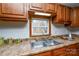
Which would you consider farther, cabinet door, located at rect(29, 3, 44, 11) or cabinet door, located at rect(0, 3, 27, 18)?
cabinet door, located at rect(29, 3, 44, 11)

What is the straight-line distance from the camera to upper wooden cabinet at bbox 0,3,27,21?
1354mm

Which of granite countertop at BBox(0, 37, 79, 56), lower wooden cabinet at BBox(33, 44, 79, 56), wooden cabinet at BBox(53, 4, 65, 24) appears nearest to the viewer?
granite countertop at BBox(0, 37, 79, 56)

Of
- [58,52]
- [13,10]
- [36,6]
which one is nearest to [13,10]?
[13,10]

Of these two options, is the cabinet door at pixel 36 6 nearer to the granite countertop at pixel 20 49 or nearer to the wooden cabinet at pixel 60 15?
the wooden cabinet at pixel 60 15

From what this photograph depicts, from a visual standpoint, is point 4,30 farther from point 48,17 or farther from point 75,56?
point 75,56

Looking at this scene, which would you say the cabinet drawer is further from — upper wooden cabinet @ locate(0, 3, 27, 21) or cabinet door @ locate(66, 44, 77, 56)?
upper wooden cabinet @ locate(0, 3, 27, 21)

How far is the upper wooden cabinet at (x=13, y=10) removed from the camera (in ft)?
4.44

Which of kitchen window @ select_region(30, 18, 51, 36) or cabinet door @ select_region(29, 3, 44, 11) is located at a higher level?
cabinet door @ select_region(29, 3, 44, 11)

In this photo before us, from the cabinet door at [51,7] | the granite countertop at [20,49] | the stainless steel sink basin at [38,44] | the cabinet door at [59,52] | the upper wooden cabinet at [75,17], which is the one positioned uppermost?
the cabinet door at [51,7]

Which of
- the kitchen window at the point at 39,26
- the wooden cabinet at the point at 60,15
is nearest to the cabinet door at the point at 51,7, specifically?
the wooden cabinet at the point at 60,15

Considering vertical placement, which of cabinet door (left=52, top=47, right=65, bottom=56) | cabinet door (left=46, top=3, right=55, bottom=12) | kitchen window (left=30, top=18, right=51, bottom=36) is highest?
cabinet door (left=46, top=3, right=55, bottom=12)

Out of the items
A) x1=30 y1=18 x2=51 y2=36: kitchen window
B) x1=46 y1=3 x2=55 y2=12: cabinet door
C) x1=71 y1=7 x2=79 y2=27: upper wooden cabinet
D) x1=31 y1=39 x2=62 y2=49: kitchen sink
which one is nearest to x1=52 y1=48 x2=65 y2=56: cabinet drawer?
x1=31 y1=39 x2=62 y2=49: kitchen sink

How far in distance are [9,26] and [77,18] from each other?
0.92m

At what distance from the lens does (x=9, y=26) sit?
5.10 feet
